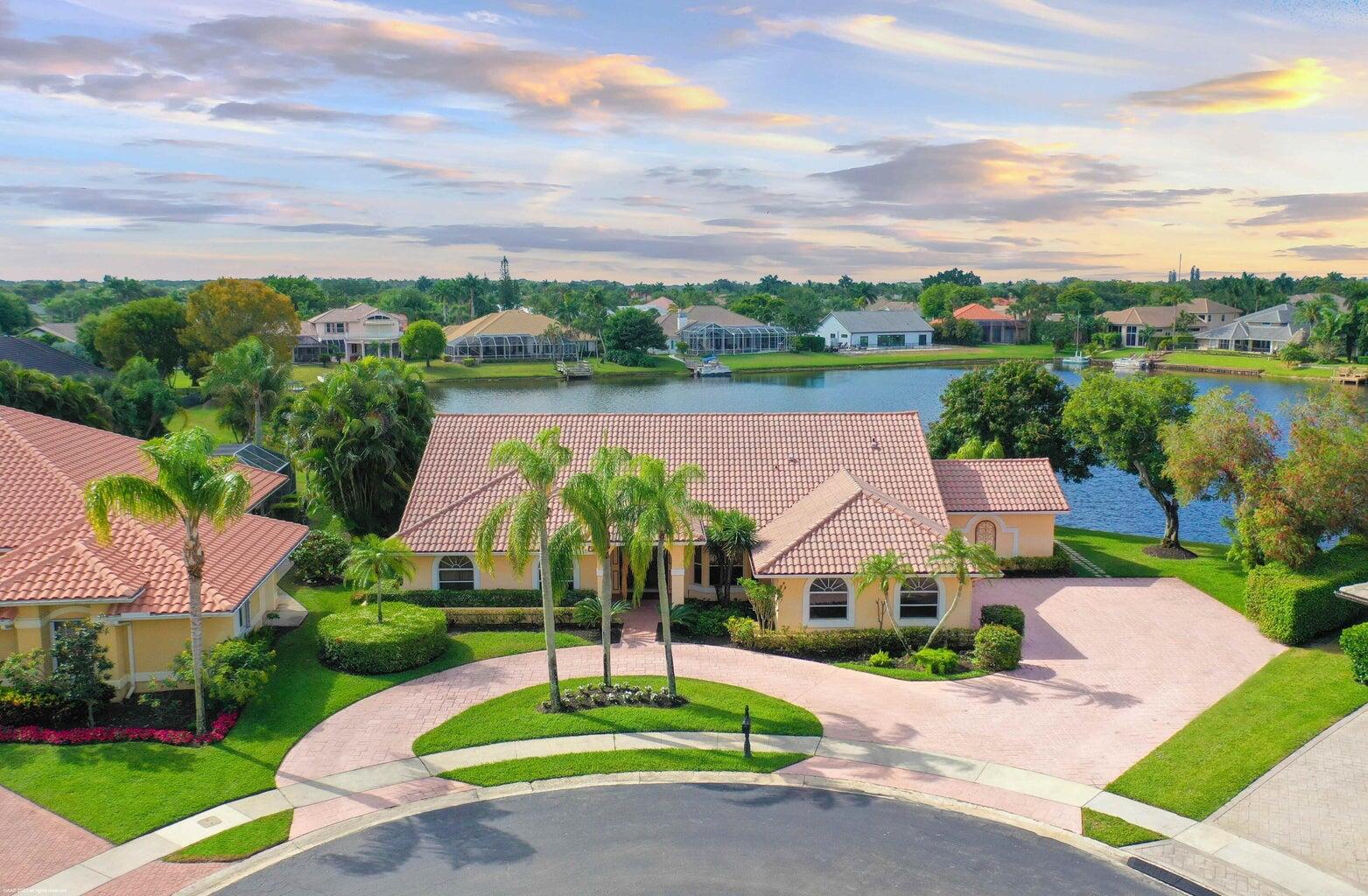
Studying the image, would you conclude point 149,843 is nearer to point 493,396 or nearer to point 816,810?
point 816,810

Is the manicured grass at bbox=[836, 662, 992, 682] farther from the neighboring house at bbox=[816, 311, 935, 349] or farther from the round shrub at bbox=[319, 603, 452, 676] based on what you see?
the neighboring house at bbox=[816, 311, 935, 349]

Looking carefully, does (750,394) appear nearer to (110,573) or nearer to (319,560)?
(319,560)

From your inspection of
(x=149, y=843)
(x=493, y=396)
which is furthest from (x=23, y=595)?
(x=493, y=396)

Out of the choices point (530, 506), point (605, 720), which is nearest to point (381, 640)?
point (605, 720)

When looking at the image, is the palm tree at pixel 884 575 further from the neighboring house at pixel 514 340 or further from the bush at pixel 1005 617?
the neighboring house at pixel 514 340

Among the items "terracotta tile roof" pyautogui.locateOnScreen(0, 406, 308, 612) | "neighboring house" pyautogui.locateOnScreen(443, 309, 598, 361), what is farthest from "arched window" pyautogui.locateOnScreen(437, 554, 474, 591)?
"neighboring house" pyautogui.locateOnScreen(443, 309, 598, 361)

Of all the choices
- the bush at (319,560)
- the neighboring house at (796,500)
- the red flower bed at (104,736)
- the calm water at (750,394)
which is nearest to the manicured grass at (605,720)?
the red flower bed at (104,736)

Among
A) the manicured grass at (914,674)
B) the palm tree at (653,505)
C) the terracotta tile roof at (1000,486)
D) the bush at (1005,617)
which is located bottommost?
the manicured grass at (914,674)
